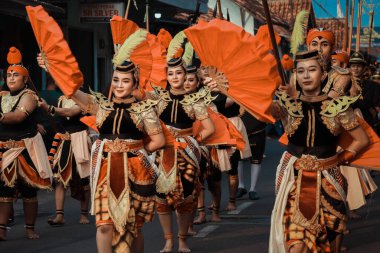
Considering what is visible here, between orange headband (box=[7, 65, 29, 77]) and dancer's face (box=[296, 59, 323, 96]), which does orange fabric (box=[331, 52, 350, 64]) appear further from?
dancer's face (box=[296, 59, 323, 96])

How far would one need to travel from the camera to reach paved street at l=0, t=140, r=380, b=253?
10.5m

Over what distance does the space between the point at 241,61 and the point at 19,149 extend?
4317mm

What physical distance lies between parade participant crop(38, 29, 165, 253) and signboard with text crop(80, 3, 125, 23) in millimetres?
13909

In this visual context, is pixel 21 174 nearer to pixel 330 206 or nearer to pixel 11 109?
pixel 11 109

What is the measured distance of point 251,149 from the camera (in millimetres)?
15180

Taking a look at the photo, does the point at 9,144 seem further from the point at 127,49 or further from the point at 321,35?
the point at 321,35

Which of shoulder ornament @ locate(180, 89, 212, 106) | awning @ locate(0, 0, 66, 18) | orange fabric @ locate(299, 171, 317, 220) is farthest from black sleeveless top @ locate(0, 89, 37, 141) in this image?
awning @ locate(0, 0, 66, 18)

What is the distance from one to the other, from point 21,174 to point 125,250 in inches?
123

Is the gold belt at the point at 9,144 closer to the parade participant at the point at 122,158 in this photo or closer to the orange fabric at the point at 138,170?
the parade participant at the point at 122,158

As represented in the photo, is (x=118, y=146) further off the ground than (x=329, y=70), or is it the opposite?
(x=329, y=70)

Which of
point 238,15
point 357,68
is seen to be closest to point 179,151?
point 357,68

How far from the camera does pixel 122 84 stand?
8.22 metres

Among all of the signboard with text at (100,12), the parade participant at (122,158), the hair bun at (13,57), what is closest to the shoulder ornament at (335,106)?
the parade participant at (122,158)

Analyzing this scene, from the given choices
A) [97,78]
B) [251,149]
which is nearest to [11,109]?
[251,149]
